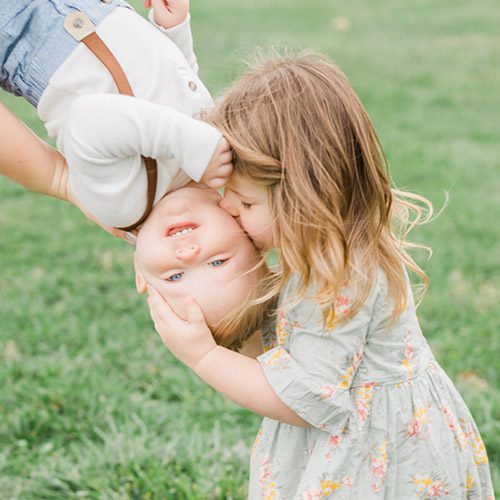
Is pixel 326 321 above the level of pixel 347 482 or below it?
above

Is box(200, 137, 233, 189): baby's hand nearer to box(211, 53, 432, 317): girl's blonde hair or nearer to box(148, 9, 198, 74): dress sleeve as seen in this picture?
box(211, 53, 432, 317): girl's blonde hair

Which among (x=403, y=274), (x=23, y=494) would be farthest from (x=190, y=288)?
(x=23, y=494)

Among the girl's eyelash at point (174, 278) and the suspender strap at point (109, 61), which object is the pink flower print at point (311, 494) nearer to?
the girl's eyelash at point (174, 278)

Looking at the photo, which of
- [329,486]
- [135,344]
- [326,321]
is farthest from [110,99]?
[135,344]

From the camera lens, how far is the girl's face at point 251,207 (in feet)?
6.40

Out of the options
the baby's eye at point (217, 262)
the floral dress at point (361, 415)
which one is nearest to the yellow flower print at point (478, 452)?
the floral dress at point (361, 415)

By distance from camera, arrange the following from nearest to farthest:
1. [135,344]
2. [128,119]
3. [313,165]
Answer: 1. [128,119]
2. [313,165]
3. [135,344]

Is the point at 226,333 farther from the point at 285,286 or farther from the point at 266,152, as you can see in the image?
the point at 266,152

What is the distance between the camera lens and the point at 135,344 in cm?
389

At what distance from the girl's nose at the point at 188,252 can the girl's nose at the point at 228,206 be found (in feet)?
0.37

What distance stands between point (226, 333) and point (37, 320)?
7.20 ft

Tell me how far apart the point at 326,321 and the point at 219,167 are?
396 millimetres

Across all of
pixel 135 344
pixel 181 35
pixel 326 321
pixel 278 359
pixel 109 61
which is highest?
pixel 181 35

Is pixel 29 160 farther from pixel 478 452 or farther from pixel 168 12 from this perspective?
pixel 478 452
